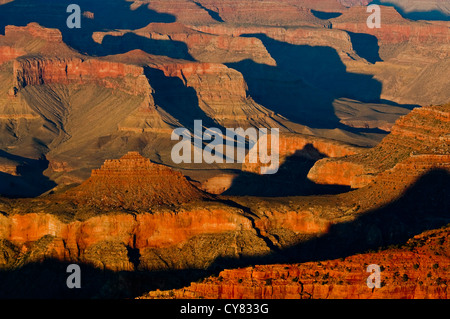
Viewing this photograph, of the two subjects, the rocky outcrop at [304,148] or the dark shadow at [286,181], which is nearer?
the dark shadow at [286,181]

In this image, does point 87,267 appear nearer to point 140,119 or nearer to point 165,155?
point 165,155

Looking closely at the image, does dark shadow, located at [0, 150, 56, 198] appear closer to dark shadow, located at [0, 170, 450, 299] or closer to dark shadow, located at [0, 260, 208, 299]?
dark shadow, located at [0, 260, 208, 299]

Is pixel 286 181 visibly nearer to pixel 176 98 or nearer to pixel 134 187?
pixel 134 187

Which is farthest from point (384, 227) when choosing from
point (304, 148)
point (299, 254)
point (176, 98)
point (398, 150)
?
point (176, 98)

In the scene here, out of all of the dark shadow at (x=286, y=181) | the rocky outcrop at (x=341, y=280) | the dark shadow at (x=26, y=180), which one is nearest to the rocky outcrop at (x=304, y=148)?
the dark shadow at (x=286, y=181)

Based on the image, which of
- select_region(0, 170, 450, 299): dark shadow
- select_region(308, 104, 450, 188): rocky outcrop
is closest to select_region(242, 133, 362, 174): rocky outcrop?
select_region(308, 104, 450, 188): rocky outcrop

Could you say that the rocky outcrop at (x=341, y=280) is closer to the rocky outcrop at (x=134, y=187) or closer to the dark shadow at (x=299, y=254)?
the dark shadow at (x=299, y=254)
